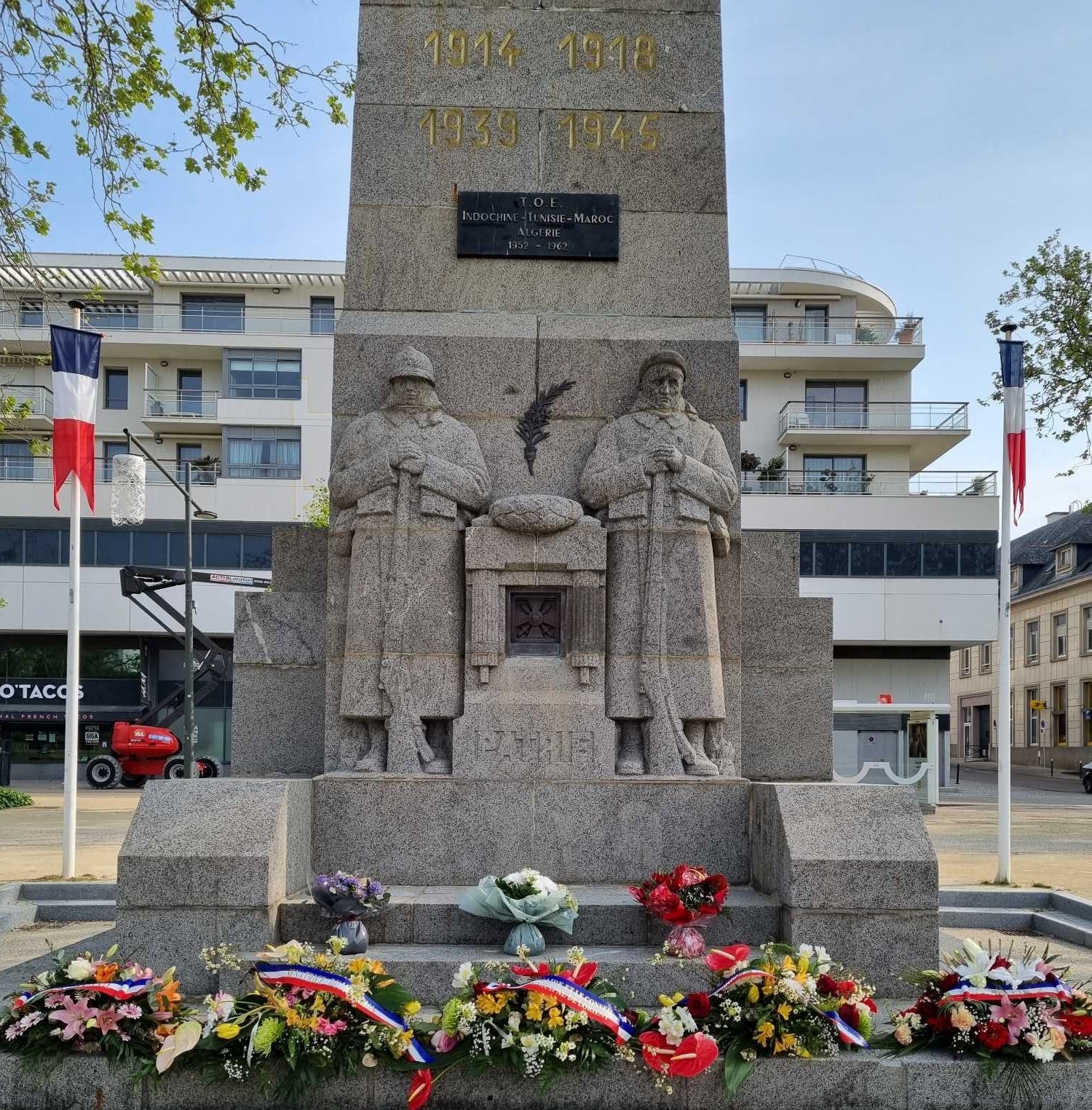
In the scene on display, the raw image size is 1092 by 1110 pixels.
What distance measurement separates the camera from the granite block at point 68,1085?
6258 millimetres

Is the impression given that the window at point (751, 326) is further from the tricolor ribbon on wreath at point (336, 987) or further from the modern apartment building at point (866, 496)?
the tricolor ribbon on wreath at point (336, 987)

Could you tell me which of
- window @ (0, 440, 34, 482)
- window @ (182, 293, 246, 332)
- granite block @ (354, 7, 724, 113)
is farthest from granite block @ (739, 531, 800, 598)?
window @ (182, 293, 246, 332)

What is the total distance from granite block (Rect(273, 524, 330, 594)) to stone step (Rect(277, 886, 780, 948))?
2.76 metres

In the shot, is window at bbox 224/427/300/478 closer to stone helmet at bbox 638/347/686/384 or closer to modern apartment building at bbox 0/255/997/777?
modern apartment building at bbox 0/255/997/777

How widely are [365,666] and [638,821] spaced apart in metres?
2.29

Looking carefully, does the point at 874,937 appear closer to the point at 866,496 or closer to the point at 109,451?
the point at 866,496

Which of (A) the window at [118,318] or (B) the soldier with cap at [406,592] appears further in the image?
(A) the window at [118,318]

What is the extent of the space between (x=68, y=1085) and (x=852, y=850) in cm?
458

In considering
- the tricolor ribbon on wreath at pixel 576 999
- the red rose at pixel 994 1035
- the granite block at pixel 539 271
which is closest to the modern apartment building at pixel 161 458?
the granite block at pixel 539 271

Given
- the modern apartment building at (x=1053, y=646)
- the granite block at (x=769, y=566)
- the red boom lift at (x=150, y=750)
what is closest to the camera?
the granite block at (x=769, y=566)

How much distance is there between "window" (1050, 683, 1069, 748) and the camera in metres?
62.5

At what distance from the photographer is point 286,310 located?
47.5 meters

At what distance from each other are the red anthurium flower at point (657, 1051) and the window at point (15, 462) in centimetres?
4123

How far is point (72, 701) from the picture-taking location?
51.2 ft
